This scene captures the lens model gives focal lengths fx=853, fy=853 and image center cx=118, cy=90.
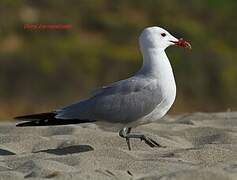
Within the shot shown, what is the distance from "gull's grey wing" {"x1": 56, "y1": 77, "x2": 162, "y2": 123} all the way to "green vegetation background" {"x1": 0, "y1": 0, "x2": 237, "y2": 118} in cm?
815

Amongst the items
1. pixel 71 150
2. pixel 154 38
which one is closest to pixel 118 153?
pixel 71 150

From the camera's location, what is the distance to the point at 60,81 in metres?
16.3

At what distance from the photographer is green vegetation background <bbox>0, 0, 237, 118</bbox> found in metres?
16.1

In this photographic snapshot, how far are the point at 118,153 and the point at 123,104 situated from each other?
70 cm

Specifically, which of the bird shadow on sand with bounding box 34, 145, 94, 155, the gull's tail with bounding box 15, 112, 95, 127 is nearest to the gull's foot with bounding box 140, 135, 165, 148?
the bird shadow on sand with bounding box 34, 145, 94, 155

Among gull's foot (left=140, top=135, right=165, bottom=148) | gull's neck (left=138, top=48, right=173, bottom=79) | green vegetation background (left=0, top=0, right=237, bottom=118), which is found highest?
gull's neck (left=138, top=48, right=173, bottom=79)

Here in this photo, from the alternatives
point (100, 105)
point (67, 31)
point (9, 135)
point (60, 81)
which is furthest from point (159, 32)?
point (67, 31)

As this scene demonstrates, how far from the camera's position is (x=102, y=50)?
2005cm

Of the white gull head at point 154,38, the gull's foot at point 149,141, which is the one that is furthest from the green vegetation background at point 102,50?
the gull's foot at point 149,141

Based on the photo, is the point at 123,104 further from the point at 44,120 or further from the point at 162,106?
the point at 44,120

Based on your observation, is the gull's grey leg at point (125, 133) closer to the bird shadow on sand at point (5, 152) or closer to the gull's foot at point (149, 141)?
the gull's foot at point (149, 141)

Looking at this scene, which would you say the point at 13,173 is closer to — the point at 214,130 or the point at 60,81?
the point at 214,130

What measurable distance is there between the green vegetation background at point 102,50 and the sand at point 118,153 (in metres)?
7.33

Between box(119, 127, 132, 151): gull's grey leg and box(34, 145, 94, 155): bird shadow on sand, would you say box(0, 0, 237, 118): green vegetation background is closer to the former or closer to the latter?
box(119, 127, 132, 151): gull's grey leg
